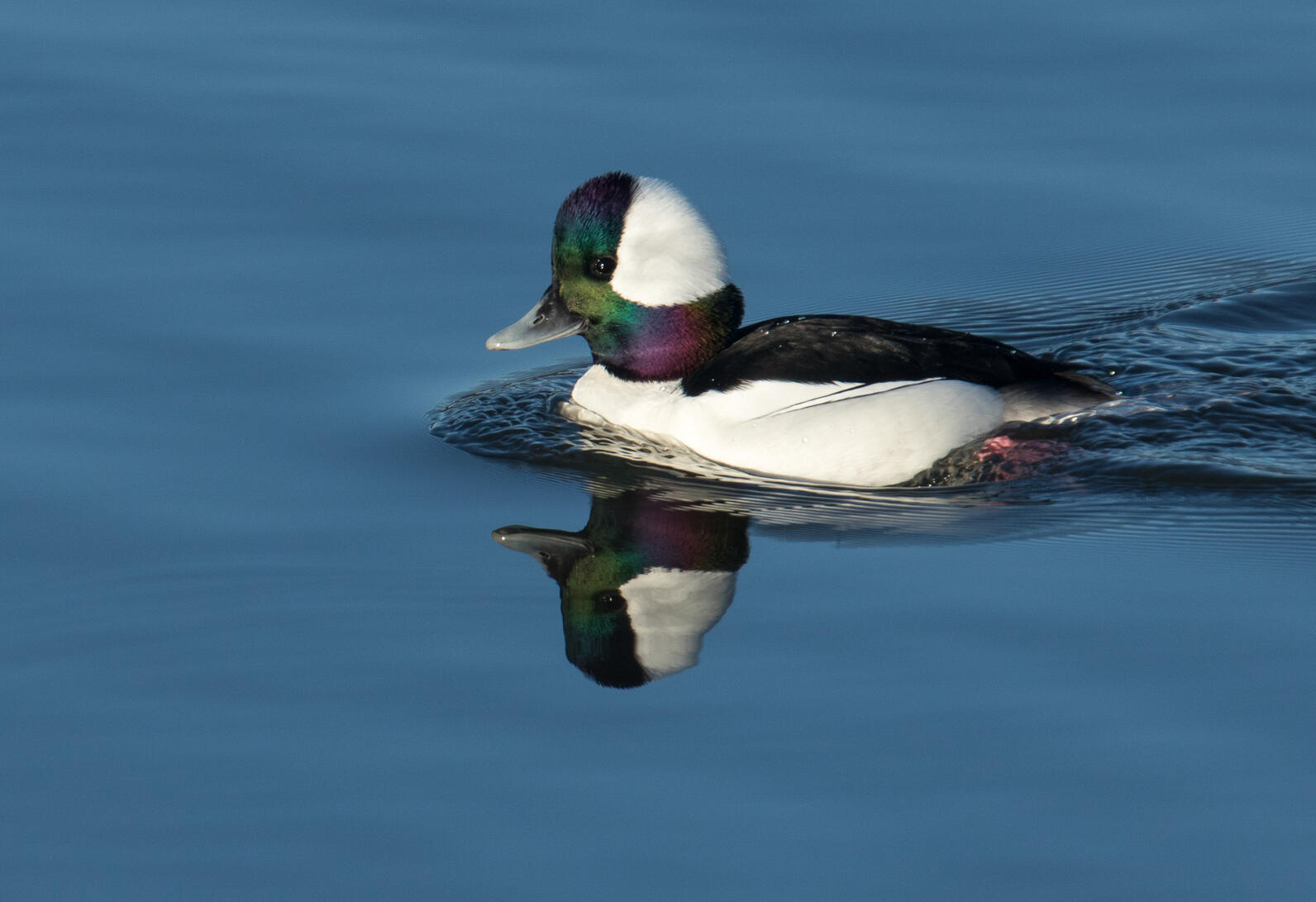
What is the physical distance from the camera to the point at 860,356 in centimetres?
762

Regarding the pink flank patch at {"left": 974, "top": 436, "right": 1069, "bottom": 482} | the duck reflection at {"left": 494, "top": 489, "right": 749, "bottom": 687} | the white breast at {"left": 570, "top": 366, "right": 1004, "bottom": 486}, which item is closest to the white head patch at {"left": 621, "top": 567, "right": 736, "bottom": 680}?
the duck reflection at {"left": 494, "top": 489, "right": 749, "bottom": 687}

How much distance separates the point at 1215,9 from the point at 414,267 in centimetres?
618

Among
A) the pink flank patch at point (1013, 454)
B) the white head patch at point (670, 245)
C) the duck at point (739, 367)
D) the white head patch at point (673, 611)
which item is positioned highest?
the white head patch at point (670, 245)

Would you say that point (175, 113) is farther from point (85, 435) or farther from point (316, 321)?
point (85, 435)

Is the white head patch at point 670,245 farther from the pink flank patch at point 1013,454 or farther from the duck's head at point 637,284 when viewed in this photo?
→ the pink flank patch at point 1013,454

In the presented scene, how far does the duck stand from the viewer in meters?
7.64

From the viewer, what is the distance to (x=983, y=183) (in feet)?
33.8

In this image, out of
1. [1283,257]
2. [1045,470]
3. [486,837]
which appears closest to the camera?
[486,837]

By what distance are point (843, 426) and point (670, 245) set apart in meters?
1.19

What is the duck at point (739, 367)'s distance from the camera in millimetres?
7645

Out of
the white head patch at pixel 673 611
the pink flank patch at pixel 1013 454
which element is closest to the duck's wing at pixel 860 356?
the pink flank patch at pixel 1013 454

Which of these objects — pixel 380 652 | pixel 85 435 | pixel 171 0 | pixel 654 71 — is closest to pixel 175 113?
pixel 171 0

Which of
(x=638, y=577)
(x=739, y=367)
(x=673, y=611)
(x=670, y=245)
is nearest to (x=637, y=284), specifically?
(x=670, y=245)

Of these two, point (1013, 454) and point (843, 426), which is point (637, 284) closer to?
point (843, 426)
